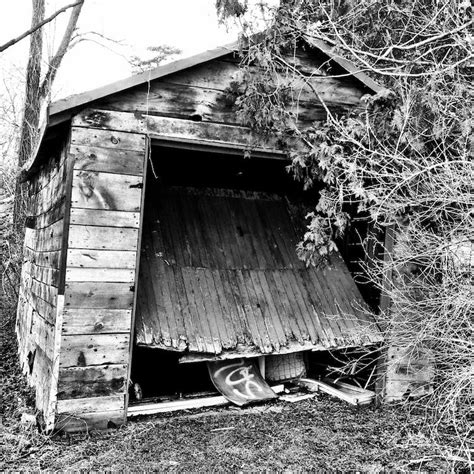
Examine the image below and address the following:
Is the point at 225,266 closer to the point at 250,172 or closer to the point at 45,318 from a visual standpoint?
the point at 250,172

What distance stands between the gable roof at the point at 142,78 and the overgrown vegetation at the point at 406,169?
172 mm

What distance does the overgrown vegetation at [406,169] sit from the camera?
17.4 ft

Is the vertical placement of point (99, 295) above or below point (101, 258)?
below

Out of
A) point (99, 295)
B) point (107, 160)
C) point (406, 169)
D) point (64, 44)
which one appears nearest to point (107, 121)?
point (107, 160)

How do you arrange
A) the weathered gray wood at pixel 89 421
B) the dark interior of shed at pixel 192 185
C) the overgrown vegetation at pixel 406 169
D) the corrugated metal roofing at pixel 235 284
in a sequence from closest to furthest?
the weathered gray wood at pixel 89 421, the overgrown vegetation at pixel 406 169, the corrugated metal roofing at pixel 235 284, the dark interior of shed at pixel 192 185

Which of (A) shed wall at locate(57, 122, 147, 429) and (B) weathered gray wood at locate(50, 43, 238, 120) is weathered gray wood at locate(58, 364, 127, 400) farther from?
(B) weathered gray wood at locate(50, 43, 238, 120)

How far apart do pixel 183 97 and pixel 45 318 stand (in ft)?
9.80

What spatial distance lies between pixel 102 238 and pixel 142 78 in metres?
1.67

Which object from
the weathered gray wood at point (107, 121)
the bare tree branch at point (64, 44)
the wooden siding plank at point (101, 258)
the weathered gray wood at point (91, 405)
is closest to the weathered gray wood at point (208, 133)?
the weathered gray wood at point (107, 121)

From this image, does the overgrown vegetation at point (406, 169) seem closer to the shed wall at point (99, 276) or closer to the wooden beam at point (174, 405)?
the shed wall at point (99, 276)

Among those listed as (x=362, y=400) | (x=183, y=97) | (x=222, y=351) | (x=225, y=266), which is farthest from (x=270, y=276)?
(x=183, y=97)

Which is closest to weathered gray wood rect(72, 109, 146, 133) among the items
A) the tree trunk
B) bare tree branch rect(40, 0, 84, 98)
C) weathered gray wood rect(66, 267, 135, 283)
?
weathered gray wood rect(66, 267, 135, 283)

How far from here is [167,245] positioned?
650cm

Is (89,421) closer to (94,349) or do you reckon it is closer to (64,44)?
(94,349)
